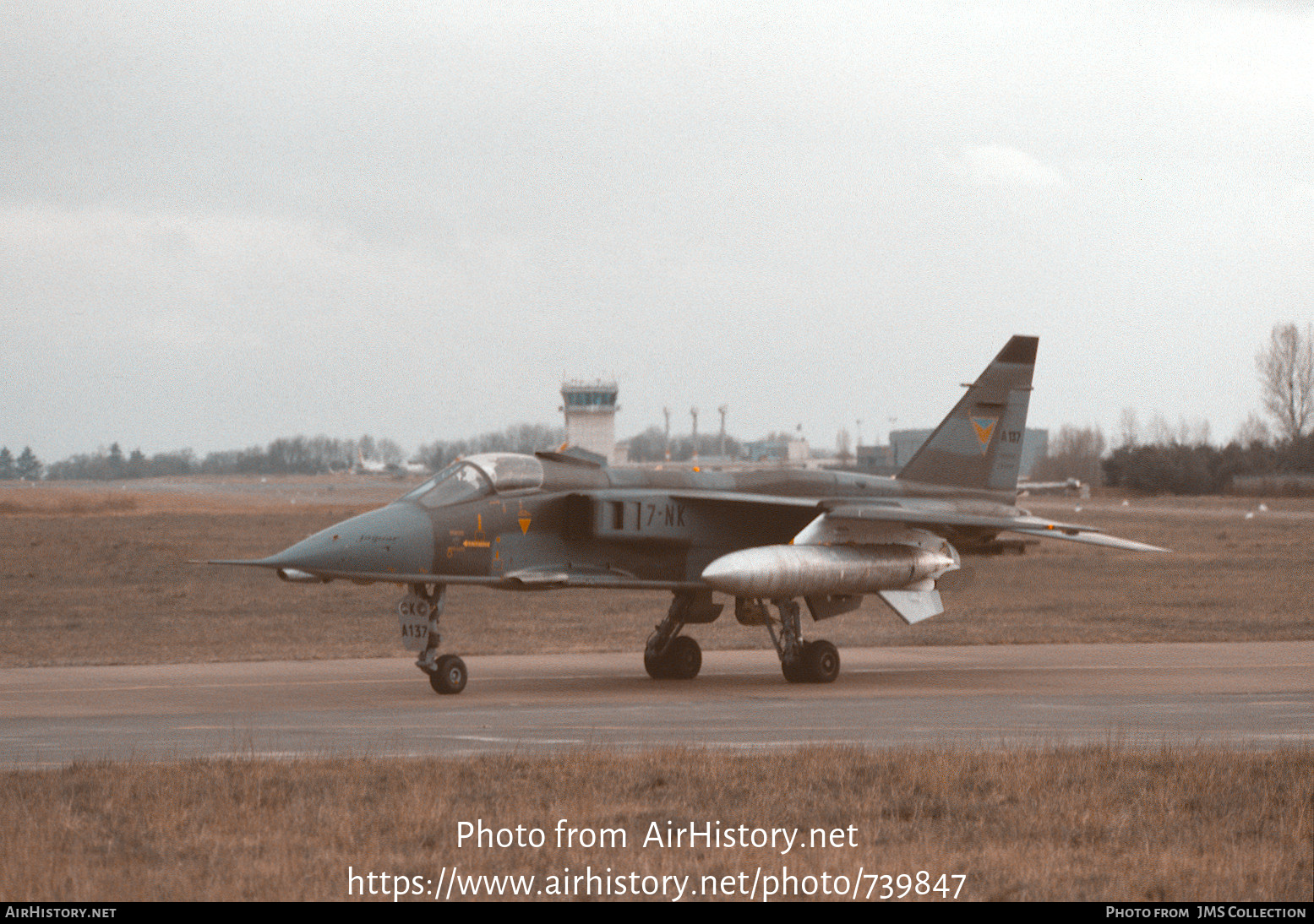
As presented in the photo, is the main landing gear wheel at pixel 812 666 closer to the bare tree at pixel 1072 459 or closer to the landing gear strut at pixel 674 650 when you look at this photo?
the landing gear strut at pixel 674 650

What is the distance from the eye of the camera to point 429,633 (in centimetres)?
1827

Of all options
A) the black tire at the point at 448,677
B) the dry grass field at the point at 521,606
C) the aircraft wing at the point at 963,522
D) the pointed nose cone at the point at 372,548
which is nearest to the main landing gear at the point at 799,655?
the aircraft wing at the point at 963,522

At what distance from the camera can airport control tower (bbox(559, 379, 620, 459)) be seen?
61.0m

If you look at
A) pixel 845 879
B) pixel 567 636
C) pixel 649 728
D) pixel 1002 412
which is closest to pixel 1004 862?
pixel 845 879

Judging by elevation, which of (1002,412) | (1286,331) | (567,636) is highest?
(1286,331)

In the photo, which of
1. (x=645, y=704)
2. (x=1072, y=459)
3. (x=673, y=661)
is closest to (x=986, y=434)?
(x=673, y=661)

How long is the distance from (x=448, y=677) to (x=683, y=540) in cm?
409

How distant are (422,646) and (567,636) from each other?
9.57 metres

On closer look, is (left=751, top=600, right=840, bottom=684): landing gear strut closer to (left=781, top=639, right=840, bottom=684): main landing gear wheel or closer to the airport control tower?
(left=781, top=639, right=840, bottom=684): main landing gear wheel

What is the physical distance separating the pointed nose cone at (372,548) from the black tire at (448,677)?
1165 mm

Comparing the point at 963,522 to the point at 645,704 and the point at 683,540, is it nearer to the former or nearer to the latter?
the point at 683,540

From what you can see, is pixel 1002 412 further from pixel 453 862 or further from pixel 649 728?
pixel 453 862
